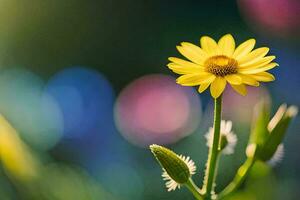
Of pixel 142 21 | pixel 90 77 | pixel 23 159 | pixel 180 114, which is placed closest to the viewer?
pixel 23 159

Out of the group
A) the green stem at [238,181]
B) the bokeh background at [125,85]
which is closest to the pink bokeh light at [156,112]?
the bokeh background at [125,85]

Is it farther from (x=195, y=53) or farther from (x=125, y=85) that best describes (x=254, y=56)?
(x=125, y=85)

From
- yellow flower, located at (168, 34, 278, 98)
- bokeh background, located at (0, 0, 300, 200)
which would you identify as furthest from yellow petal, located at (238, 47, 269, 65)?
bokeh background, located at (0, 0, 300, 200)

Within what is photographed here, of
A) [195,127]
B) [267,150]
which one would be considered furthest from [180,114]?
[267,150]

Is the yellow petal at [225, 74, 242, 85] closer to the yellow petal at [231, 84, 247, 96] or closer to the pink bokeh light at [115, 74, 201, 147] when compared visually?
the yellow petal at [231, 84, 247, 96]

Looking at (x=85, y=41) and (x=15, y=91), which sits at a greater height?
(x=85, y=41)

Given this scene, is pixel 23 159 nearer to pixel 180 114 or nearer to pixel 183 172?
pixel 183 172

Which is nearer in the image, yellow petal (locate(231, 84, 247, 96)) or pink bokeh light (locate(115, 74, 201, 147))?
yellow petal (locate(231, 84, 247, 96))


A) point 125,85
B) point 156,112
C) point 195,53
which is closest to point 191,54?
point 195,53
